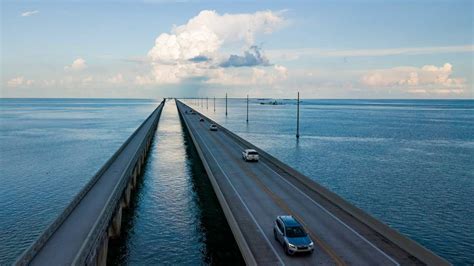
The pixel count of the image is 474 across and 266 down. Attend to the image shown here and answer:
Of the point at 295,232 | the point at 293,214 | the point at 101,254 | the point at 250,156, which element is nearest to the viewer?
the point at 295,232

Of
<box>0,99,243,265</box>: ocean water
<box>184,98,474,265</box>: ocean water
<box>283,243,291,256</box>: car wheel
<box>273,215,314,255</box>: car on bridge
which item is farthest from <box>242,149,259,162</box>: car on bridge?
<box>283,243,291,256</box>: car wheel

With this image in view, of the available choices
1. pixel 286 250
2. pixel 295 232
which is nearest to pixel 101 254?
pixel 286 250

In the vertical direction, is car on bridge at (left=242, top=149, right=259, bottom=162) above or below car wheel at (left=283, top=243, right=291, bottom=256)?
above

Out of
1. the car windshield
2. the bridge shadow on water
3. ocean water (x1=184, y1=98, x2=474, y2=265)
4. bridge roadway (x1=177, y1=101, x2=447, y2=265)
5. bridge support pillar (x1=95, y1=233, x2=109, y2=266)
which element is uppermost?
the car windshield

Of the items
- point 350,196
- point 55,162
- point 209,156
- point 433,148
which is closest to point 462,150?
point 433,148

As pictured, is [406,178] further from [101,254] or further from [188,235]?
[101,254]

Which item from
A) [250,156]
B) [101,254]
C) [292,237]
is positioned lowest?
[101,254]

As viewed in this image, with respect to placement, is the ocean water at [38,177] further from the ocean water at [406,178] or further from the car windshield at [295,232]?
the ocean water at [406,178]

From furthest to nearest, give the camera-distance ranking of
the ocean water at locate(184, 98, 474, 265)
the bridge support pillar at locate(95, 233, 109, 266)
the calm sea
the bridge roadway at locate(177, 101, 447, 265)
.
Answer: the ocean water at locate(184, 98, 474, 265) < the calm sea < the bridge support pillar at locate(95, 233, 109, 266) < the bridge roadway at locate(177, 101, 447, 265)

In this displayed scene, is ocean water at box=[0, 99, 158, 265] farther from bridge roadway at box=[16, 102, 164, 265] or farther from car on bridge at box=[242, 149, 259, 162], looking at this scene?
car on bridge at box=[242, 149, 259, 162]
